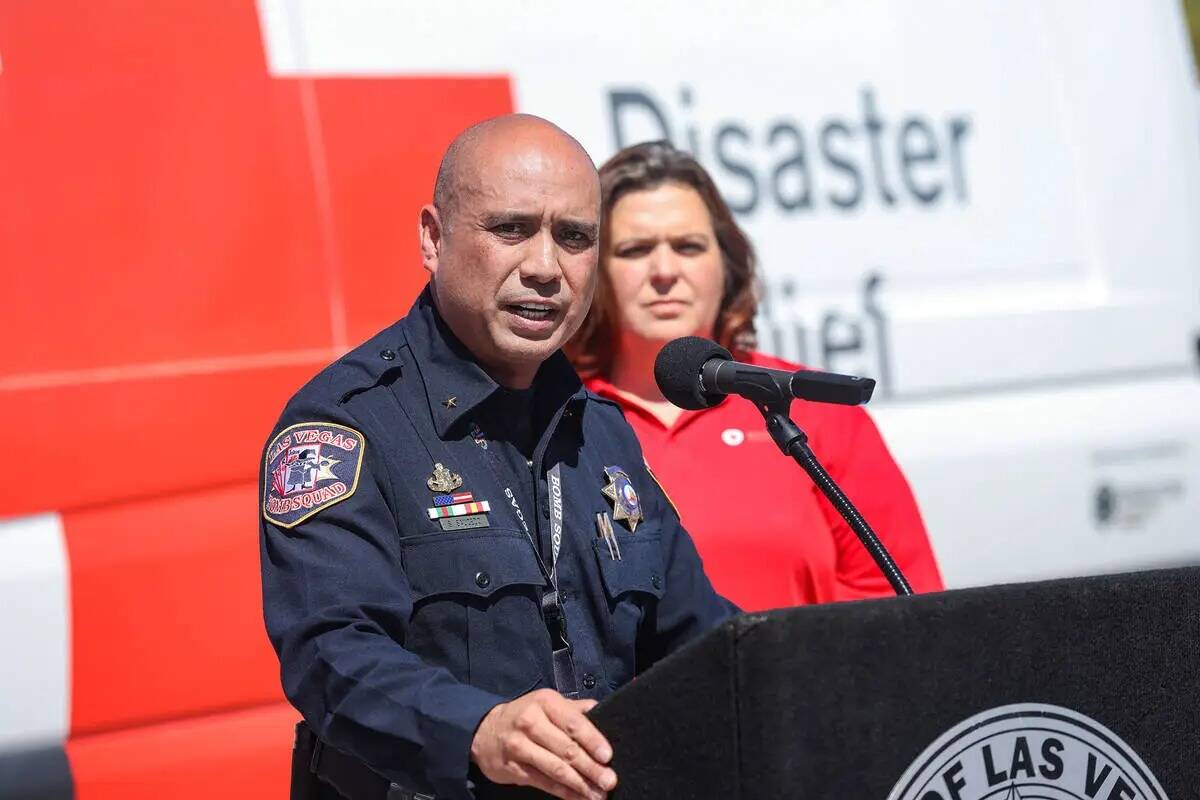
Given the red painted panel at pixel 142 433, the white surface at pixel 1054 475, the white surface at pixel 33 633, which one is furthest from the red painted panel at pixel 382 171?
the white surface at pixel 1054 475

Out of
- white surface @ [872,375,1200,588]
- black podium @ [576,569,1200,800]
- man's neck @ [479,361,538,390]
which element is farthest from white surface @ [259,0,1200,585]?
black podium @ [576,569,1200,800]

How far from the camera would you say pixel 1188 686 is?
5.27ft

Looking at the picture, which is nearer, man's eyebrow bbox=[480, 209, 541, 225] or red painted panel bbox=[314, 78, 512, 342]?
man's eyebrow bbox=[480, 209, 541, 225]

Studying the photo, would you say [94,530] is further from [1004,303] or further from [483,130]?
[1004,303]

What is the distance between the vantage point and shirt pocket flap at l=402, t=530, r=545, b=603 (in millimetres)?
1701

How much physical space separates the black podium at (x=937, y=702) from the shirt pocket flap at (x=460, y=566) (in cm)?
34

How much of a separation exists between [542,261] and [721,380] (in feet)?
0.82

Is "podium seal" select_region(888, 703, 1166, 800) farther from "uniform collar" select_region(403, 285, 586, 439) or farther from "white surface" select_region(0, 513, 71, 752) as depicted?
"white surface" select_region(0, 513, 71, 752)

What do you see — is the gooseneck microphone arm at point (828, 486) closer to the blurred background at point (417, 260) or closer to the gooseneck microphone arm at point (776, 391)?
the gooseneck microphone arm at point (776, 391)

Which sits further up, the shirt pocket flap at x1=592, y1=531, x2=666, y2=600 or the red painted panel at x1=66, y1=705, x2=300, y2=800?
the shirt pocket flap at x1=592, y1=531, x2=666, y2=600

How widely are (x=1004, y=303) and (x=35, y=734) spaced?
2.13 meters

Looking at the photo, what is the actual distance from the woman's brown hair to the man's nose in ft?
3.44

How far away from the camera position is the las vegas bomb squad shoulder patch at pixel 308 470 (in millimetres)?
1641

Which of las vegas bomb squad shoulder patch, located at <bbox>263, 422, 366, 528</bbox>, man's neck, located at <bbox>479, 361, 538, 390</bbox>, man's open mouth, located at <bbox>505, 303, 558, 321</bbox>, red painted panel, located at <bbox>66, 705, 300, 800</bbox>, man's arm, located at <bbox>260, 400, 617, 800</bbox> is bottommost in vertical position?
red painted panel, located at <bbox>66, 705, 300, 800</bbox>
